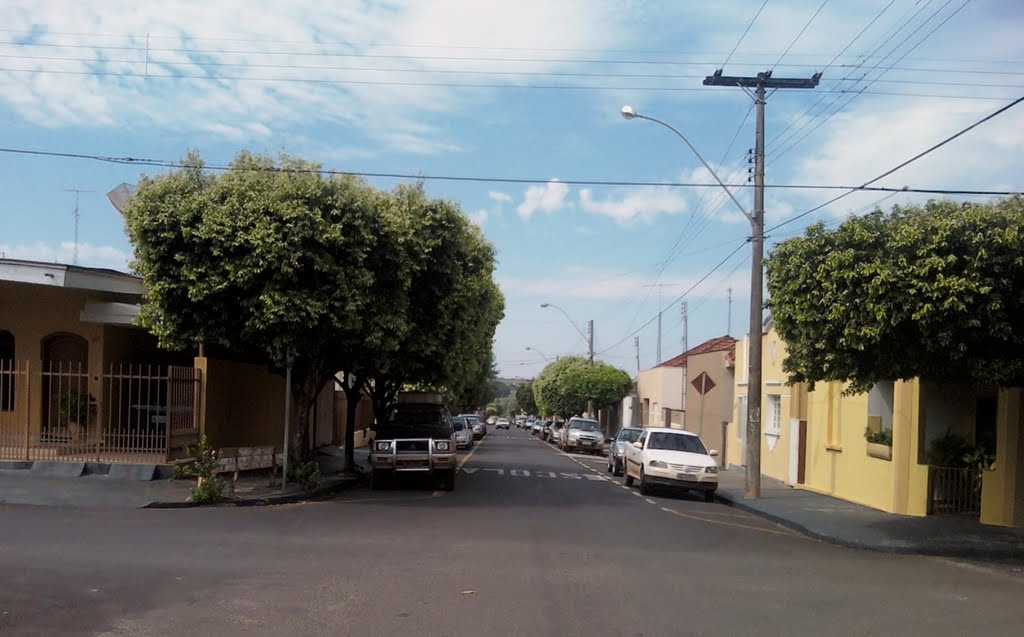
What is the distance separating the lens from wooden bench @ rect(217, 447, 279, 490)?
19266mm

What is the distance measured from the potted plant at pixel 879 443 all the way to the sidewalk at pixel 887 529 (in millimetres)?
1157

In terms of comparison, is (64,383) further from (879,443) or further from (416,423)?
(879,443)

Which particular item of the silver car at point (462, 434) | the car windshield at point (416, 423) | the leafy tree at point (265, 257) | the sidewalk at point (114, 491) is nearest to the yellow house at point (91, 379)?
the sidewalk at point (114, 491)

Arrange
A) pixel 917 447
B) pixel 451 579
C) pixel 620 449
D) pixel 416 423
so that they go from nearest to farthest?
pixel 451 579
pixel 917 447
pixel 416 423
pixel 620 449

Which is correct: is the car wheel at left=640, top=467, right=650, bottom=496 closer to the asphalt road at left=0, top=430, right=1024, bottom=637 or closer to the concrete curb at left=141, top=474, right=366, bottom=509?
the asphalt road at left=0, top=430, right=1024, bottom=637

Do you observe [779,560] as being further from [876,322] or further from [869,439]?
[869,439]

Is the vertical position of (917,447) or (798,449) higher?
(917,447)

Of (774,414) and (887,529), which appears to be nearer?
(887,529)

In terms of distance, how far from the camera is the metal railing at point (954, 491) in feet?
59.6

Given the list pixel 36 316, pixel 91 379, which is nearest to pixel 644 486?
pixel 91 379

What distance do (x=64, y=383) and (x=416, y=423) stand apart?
321 inches

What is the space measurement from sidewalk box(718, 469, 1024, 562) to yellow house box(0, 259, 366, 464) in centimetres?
1255

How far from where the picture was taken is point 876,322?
13.4 metres

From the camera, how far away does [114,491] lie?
17203mm
